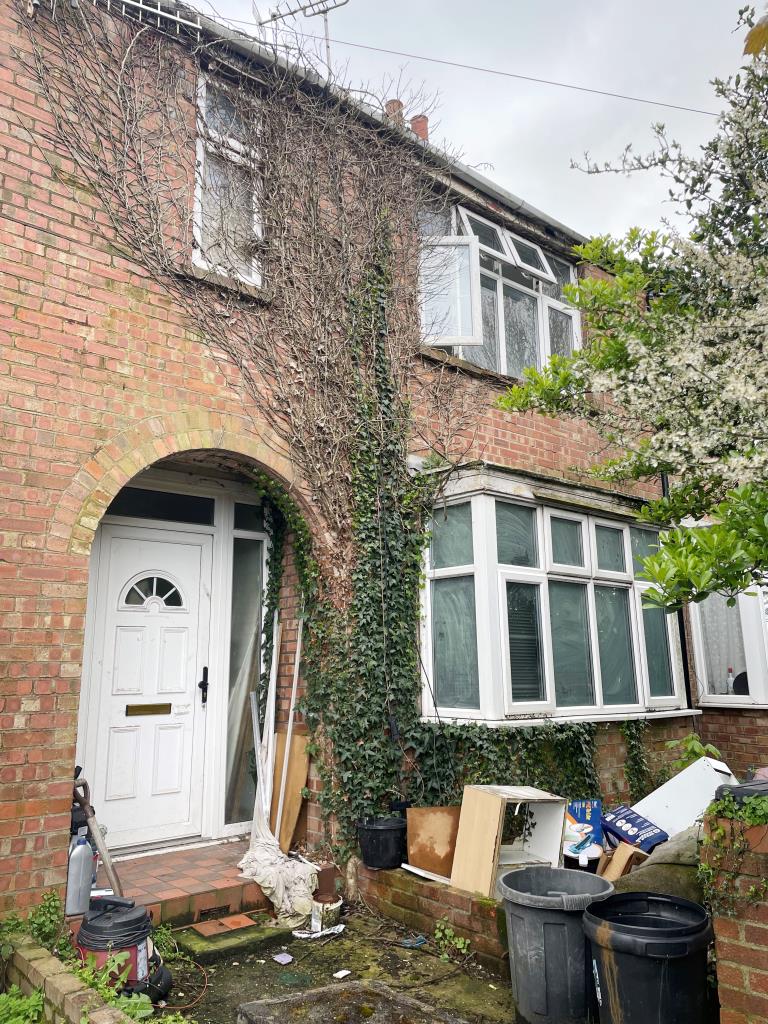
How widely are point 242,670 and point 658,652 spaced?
402 centimetres

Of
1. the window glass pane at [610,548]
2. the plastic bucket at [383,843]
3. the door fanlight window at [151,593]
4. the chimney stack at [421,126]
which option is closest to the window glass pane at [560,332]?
the chimney stack at [421,126]

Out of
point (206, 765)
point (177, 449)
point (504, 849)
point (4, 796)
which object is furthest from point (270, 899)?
point (177, 449)

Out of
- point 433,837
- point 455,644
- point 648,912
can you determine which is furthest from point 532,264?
point 648,912

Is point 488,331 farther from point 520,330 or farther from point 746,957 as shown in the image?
point 746,957

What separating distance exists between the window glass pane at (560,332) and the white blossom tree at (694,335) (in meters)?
3.45

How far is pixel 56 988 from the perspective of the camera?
3135 millimetres

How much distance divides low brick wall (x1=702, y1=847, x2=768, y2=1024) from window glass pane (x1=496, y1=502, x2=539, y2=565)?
318 centimetres

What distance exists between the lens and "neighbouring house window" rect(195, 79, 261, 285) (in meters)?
5.70

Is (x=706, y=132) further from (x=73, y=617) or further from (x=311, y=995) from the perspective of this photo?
(x=311, y=995)

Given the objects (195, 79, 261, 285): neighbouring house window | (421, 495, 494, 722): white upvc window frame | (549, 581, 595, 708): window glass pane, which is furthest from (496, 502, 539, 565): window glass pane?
(195, 79, 261, 285): neighbouring house window

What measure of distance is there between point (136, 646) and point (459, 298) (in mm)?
4471

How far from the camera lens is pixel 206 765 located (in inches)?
234

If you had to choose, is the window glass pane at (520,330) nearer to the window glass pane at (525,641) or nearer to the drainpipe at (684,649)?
the drainpipe at (684,649)

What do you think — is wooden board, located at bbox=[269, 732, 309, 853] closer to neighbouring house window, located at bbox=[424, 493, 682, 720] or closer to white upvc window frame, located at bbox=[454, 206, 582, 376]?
neighbouring house window, located at bbox=[424, 493, 682, 720]
